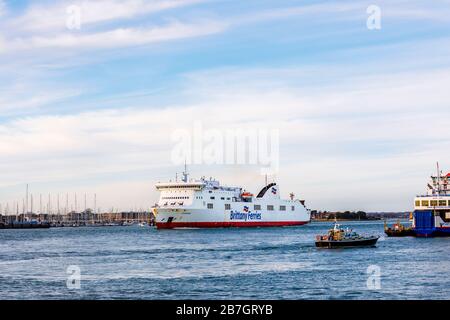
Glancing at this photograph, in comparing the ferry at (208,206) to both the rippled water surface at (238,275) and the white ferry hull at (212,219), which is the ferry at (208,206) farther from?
the rippled water surface at (238,275)

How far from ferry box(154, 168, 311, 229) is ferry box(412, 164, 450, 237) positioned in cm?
4730

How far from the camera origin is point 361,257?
4491cm

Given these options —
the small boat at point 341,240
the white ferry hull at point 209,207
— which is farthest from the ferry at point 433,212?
the white ferry hull at point 209,207

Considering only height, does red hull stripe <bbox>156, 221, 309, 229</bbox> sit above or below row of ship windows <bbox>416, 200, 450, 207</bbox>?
below

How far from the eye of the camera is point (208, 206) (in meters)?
109

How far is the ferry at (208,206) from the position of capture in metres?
107

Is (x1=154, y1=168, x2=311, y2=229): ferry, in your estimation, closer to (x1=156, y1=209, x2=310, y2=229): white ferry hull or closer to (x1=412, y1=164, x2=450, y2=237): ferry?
(x1=156, y1=209, x2=310, y2=229): white ferry hull

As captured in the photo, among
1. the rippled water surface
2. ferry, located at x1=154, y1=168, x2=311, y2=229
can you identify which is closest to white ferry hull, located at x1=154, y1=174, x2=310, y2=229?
ferry, located at x1=154, y1=168, x2=311, y2=229

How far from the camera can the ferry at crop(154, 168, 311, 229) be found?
107m
